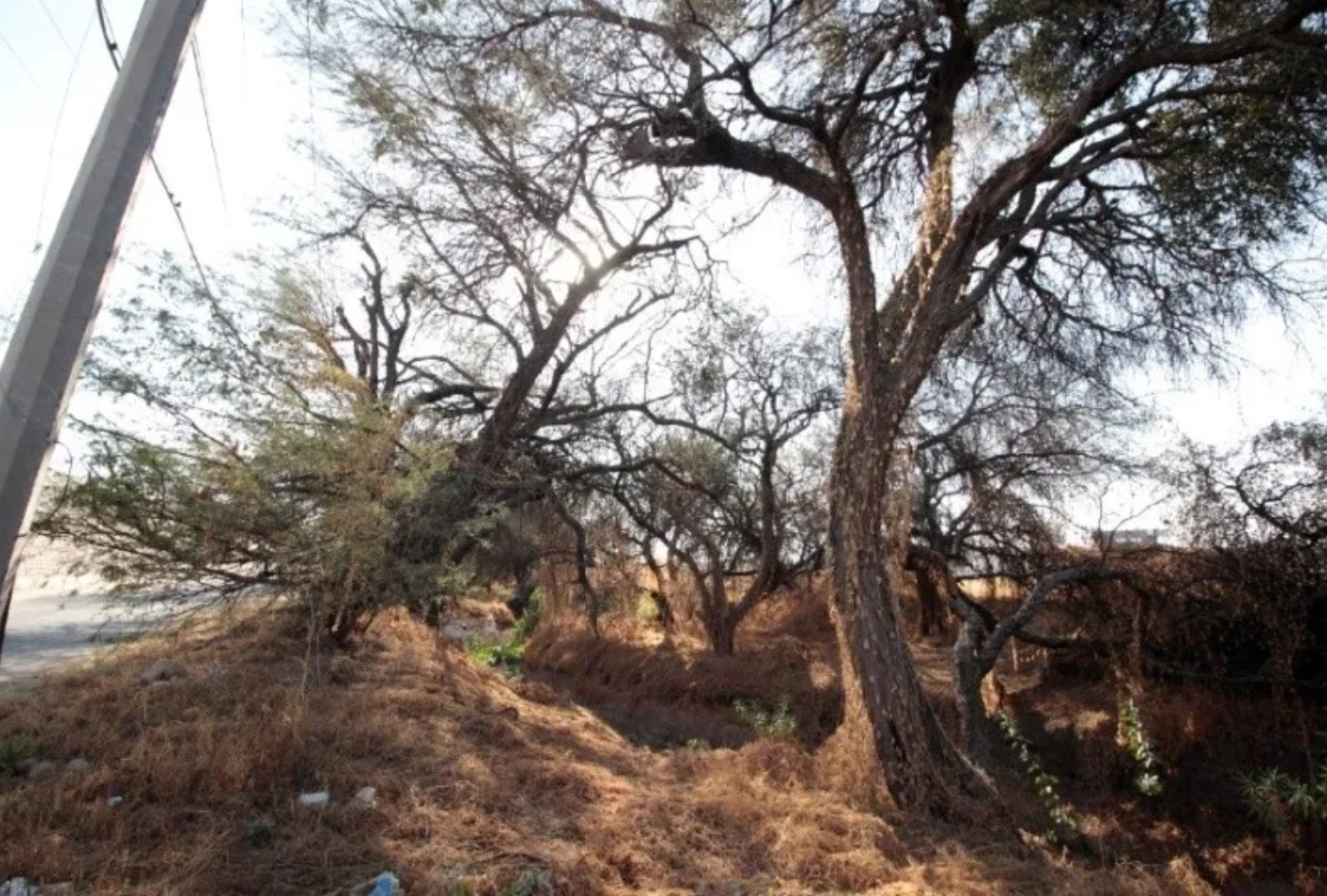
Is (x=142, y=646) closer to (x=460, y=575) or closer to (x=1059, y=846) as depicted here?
(x=460, y=575)

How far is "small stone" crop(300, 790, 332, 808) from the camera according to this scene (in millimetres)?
4762

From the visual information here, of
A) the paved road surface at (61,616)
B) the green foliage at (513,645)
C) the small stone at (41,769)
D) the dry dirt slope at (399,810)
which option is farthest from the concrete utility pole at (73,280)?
the green foliage at (513,645)

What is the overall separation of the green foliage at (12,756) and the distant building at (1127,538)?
1202 centimetres

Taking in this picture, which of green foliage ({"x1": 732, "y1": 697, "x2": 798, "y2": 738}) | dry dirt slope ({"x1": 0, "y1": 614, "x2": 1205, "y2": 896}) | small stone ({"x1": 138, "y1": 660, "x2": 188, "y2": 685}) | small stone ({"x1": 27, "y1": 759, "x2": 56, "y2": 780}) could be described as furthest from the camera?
green foliage ({"x1": 732, "y1": 697, "x2": 798, "y2": 738})

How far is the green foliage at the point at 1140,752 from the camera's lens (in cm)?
923

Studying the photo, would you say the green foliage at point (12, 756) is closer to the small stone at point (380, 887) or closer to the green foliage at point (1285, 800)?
the small stone at point (380, 887)

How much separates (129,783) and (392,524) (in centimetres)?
298

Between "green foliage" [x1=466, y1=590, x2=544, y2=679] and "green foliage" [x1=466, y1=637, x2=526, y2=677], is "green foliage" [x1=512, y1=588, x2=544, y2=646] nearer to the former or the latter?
"green foliage" [x1=466, y1=590, x2=544, y2=679]

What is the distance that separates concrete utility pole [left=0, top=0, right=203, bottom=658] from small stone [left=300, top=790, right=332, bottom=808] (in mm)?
2167

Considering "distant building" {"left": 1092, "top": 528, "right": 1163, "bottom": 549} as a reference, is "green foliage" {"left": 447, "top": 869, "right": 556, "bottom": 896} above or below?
below

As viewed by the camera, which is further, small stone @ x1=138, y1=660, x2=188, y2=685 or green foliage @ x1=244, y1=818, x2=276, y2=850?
small stone @ x1=138, y1=660, x2=188, y2=685

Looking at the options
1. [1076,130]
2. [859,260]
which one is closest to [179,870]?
[859,260]

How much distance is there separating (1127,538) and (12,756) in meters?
12.9

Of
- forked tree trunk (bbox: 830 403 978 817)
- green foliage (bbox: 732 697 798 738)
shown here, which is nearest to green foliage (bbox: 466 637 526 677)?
green foliage (bbox: 732 697 798 738)
